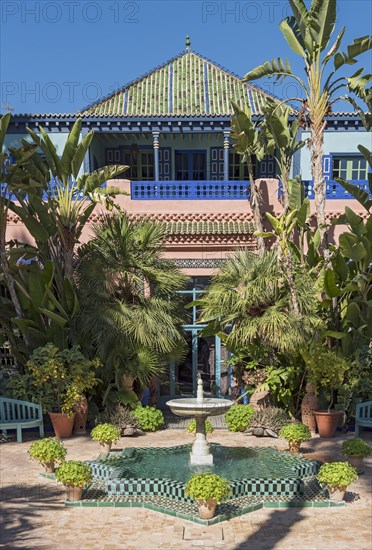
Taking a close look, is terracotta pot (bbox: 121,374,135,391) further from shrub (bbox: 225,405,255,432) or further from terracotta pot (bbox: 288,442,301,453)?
terracotta pot (bbox: 288,442,301,453)

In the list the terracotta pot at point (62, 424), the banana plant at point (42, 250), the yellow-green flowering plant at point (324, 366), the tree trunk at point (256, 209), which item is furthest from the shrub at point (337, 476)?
the tree trunk at point (256, 209)

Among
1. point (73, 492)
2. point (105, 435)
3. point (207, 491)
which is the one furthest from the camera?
point (105, 435)

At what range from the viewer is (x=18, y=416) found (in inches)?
473

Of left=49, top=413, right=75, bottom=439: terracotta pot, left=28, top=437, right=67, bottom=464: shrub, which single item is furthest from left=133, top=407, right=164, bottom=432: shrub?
left=28, top=437, right=67, bottom=464: shrub

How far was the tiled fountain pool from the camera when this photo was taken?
26.8 feet

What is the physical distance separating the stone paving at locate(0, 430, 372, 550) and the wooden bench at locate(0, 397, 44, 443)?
9.28ft

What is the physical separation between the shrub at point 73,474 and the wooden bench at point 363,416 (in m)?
6.48

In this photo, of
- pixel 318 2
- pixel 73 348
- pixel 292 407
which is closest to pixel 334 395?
pixel 292 407

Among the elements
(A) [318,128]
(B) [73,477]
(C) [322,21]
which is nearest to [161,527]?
(B) [73,477]

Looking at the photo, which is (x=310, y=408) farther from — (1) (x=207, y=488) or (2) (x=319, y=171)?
(1) (x=207, y=488)

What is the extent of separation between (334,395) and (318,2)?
8.79 m

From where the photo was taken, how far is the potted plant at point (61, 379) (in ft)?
39.5

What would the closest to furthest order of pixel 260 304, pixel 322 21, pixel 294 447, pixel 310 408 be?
pixel 294 447, pixel 322 21, pixel 310 408, pixel 260 304

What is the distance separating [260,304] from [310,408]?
2578mm
